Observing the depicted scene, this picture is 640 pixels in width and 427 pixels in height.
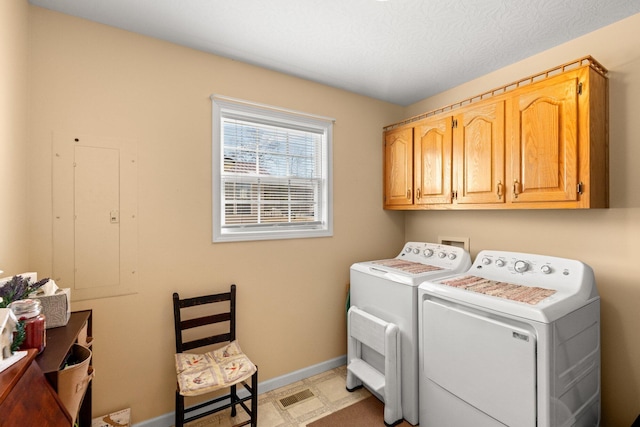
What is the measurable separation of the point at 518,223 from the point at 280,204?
6.17 feet

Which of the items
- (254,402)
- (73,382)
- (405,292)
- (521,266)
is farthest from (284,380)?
(521,266)

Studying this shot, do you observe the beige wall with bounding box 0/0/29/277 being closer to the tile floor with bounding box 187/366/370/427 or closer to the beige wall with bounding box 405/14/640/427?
the tile floor with bounding box 187/366/370/427

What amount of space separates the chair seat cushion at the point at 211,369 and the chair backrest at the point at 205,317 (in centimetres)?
7

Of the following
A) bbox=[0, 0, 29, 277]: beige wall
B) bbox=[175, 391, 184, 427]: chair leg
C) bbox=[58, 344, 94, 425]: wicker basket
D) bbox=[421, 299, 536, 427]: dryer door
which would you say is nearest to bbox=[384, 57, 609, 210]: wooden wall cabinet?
bbox=[421, 299, 536, 427]: dryer door

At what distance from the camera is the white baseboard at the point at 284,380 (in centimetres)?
Result: 193

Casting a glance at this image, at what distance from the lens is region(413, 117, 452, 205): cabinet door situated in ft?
7.80

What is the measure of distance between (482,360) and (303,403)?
136 centimetres

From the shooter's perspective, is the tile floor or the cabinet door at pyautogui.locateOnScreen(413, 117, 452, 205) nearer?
the tile floor

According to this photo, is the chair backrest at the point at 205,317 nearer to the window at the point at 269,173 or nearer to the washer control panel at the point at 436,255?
the window at the point at 269,173

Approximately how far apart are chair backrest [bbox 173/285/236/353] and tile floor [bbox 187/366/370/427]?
0.54 metres

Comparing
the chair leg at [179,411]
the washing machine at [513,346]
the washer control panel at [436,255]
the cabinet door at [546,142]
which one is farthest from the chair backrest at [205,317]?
the cabinet door at [546,142]

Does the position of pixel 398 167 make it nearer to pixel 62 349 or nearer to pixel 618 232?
pixel 618 232

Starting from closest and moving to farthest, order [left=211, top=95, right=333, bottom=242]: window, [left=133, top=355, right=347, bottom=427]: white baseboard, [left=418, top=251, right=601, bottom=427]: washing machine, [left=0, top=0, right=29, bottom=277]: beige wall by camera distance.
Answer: [left=0, top=0, right=29, bottom=277]: beige wall → [left=418, top=251, right=601, bottom=427]: washing machine → [left=133, top=355, right=347, bottom=427]: white baseboard → [left=211, top=95, right=333, bottom=242]: window

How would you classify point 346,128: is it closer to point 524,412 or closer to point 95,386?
point 524,412
